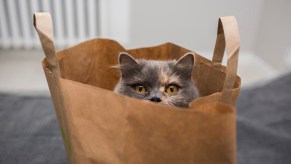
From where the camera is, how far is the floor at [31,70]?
7.16ft

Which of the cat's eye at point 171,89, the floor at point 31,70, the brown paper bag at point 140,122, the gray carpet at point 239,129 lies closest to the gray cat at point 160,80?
the cat's eye at point 171,89

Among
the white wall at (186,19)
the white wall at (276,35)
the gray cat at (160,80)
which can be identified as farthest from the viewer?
the white wall at (186,19)

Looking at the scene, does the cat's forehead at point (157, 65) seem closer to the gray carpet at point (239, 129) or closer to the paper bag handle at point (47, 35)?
the paper bag handle at point (47, 35)

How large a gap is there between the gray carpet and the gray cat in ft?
1.29

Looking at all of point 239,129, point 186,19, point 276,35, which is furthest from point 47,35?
point 276,35

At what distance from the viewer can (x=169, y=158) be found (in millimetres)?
615

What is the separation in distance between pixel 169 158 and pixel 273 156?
25.2 inches

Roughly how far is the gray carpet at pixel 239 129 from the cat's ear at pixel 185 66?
432 mm

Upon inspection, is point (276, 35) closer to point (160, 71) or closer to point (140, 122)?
point (160, 71)

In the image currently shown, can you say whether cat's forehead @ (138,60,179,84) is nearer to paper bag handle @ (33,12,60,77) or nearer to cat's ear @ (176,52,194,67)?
cat's ear @ (176,52,194,67)

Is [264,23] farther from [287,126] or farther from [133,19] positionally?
[287,126]

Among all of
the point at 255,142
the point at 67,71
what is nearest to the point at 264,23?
the point at 255,142

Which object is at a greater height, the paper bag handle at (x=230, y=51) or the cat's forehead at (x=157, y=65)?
the paper bag handle at (x=230, y=51)

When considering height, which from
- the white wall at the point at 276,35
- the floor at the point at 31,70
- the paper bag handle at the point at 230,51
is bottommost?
the floor at the point at 31,70
